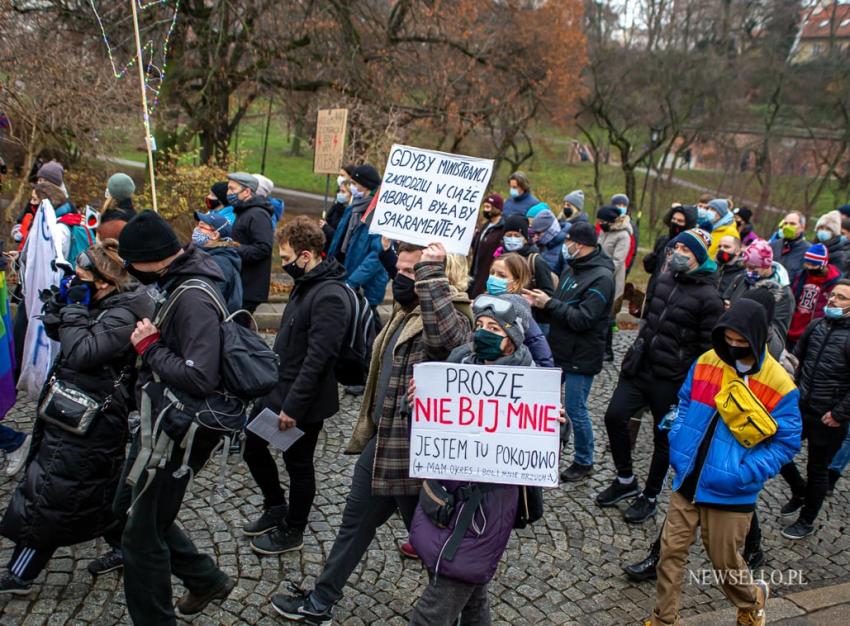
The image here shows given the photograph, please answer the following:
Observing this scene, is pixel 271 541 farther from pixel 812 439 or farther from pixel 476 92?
pixel 476 92

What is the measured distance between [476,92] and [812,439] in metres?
15.0

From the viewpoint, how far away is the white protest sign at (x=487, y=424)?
2943 millimetres

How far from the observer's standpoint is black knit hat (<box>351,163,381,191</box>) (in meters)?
6.78

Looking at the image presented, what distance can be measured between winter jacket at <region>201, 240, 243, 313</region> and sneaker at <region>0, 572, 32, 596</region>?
230 cm

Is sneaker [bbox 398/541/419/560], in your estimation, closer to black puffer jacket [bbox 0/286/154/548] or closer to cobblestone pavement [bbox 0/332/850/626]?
cobblestone pavement [bbox 0/332/850/626]

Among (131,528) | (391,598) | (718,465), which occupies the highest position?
(718,465)

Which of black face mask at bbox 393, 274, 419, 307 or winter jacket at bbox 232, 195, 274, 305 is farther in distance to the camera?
winter jacket at bbox 232, 195, 274, 305

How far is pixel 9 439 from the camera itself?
4.69m

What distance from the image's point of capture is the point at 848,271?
7.13m

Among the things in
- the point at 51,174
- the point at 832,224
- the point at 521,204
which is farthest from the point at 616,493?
the point at 51,174

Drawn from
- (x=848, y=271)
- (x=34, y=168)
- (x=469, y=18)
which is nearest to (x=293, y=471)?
(x=848, y=271)

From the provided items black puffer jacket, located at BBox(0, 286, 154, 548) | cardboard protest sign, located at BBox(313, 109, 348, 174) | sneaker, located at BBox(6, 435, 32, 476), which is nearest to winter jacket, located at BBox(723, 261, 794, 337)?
black puffer jacket, located at BBox(0, 286, 154, 548)

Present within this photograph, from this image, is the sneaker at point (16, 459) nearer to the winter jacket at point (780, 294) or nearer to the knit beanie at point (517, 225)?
the knit beanie at point (517, 225)

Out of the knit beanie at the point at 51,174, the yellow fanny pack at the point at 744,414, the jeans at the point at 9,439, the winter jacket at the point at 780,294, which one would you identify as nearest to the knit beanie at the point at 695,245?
the winter jacket at the point at 780,294
